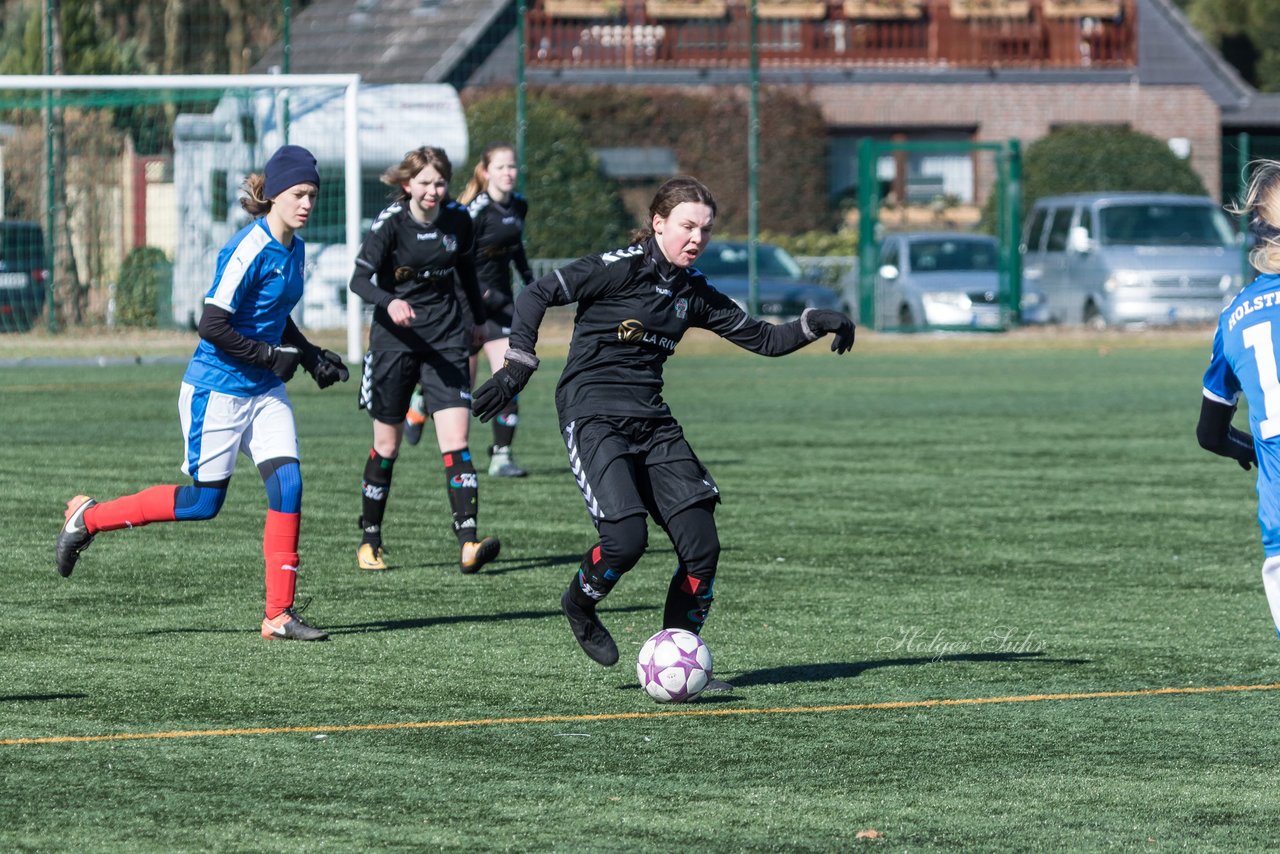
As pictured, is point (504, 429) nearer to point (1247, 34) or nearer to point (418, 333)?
point (418, 333)

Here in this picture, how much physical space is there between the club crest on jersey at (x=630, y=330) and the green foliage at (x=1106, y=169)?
28571 mm

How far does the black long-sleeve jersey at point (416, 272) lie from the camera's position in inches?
412

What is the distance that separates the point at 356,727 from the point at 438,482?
7.19 m

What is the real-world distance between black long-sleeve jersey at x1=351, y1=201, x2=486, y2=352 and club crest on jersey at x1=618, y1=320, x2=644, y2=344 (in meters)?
3.25

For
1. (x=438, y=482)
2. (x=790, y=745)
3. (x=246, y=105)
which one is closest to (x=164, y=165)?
(x=246, y=105)

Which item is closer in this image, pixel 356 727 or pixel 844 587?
pixel 356 727

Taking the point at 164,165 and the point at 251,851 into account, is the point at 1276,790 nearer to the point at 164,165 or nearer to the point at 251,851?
the point at 251,851

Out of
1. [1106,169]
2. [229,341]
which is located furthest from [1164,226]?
[229,341]

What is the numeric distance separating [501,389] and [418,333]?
362 cm

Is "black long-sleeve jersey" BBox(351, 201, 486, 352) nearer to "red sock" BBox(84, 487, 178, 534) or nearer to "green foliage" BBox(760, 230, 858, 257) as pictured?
"red sock" BBox(84, 487, 178, 534)

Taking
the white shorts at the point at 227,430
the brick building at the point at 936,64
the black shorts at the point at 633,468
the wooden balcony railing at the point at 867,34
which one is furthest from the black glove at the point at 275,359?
the wooden balcony railing at the point at 867,34

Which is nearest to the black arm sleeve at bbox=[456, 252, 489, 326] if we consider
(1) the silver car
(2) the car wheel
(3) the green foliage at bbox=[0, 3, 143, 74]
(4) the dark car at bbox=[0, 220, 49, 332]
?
(4) the dark car at bbox=[0, 220, 49, 332]

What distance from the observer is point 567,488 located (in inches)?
530

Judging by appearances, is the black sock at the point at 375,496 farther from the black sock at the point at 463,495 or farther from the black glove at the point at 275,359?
the black glove at the point at 275,359
